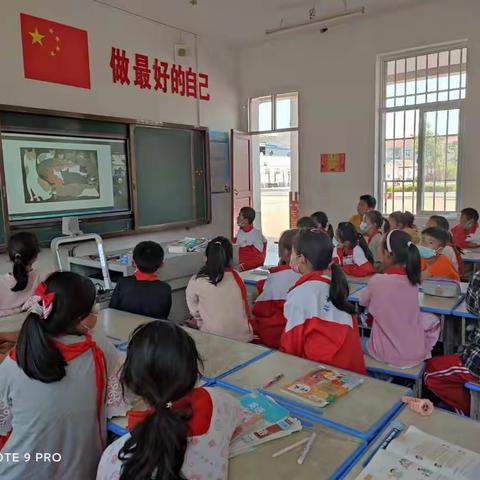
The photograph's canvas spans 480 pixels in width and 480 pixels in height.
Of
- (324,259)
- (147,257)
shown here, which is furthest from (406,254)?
(147,257)

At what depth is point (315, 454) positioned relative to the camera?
1102 mm

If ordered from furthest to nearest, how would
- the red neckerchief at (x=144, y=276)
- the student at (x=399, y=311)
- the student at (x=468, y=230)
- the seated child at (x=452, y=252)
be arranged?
1. the student at (x=468, y=230)
2. the seated child at (x=452, y=252)
3. the red neckerchief at (x=144, y=276)
4. the student at (x=399, y=311)

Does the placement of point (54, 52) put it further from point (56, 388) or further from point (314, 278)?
point (56, 388)

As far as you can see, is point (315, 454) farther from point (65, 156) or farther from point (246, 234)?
point (65, 156)

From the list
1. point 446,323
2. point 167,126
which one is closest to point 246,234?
point 167,126

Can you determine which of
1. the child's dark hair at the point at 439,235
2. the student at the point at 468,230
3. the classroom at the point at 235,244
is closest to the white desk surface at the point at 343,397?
the classroom at the point at 235,244

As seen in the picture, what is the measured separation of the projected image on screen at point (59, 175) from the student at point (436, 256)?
10.8 feet

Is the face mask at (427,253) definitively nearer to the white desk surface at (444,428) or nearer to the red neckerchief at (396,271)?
the red neckerchief at (396,271)

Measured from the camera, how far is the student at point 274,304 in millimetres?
2582

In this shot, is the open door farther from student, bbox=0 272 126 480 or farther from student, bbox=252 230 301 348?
student, bbox=0 272 126 480

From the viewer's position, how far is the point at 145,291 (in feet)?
7.88

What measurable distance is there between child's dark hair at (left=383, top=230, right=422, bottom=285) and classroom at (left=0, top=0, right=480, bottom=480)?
Result: 0.04 feet

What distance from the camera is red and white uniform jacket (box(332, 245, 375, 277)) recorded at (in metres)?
3.23

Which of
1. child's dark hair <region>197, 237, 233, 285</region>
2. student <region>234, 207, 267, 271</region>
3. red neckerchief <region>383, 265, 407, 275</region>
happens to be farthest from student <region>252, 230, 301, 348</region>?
student <region>234, 207, 267, 271</region>
